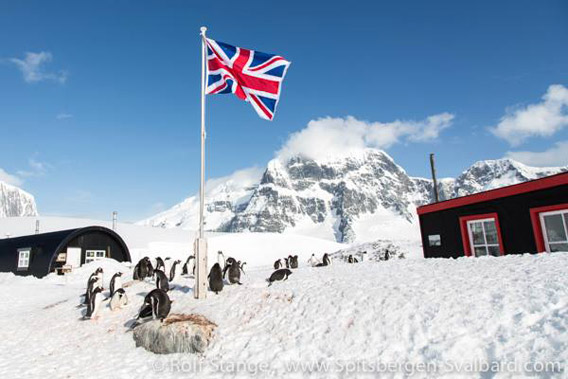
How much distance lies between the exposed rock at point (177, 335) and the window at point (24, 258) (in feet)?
94.0

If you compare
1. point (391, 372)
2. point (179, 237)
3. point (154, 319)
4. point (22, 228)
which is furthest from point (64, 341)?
point (22, 228)

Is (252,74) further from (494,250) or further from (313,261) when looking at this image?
(313,261)

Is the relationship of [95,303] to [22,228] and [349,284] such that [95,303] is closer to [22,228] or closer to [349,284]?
[349,284]

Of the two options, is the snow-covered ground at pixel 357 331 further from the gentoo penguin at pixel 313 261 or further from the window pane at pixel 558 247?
the gentoo penguin at pixel 313 261

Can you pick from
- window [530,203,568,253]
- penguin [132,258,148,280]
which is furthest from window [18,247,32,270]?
window [530,203,568,253]

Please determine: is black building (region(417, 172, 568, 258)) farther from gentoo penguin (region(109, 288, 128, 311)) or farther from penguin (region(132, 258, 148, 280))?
penguin (region(132, 258, 148, 280))

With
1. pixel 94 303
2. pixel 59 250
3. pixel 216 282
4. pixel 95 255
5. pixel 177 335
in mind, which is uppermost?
pixel 59 250

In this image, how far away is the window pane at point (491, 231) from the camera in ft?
55.6

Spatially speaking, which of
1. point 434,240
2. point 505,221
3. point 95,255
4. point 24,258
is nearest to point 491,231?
point 505,221

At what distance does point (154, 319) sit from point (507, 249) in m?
15.2

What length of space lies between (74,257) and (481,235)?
31.7m

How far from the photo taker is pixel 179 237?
7388 cm

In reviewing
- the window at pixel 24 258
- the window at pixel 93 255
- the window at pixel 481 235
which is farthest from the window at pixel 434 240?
the window at pixel 24 258

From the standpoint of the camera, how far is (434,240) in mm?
21016
